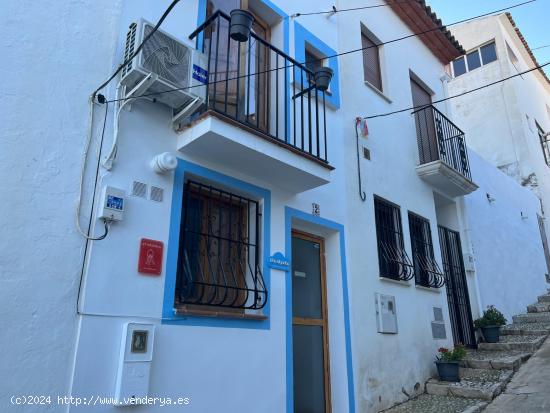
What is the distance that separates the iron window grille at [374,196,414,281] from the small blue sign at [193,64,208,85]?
11.3ft

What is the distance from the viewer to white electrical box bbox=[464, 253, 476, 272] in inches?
329

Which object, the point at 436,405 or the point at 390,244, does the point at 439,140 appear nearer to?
the point at 390,244

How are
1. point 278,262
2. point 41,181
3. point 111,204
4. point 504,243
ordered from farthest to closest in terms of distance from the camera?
point 504,243, point 278,262, point 111,204, point 41,181

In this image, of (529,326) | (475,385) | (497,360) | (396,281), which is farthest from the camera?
(529,326)

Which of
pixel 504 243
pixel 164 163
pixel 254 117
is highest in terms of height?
pixel 254 117

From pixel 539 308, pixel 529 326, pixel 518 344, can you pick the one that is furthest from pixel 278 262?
pixel 539 308

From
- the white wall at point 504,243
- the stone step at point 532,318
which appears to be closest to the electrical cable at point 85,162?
the white wall at point 504,243

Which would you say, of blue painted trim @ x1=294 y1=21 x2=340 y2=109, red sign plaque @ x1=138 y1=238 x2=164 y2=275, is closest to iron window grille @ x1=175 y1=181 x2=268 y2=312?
red sign plaque @ x1=138 y1=238 x2=164 y2=275

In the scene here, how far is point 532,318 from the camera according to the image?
29.5 feet

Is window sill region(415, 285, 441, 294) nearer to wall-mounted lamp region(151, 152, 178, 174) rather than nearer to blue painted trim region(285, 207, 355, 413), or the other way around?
blue painted trim region(285, 207, 355, 413)

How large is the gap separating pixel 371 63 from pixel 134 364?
645 centimetres

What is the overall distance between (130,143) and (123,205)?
0.58 m

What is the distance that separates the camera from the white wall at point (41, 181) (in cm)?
278

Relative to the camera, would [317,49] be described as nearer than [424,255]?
Yes
